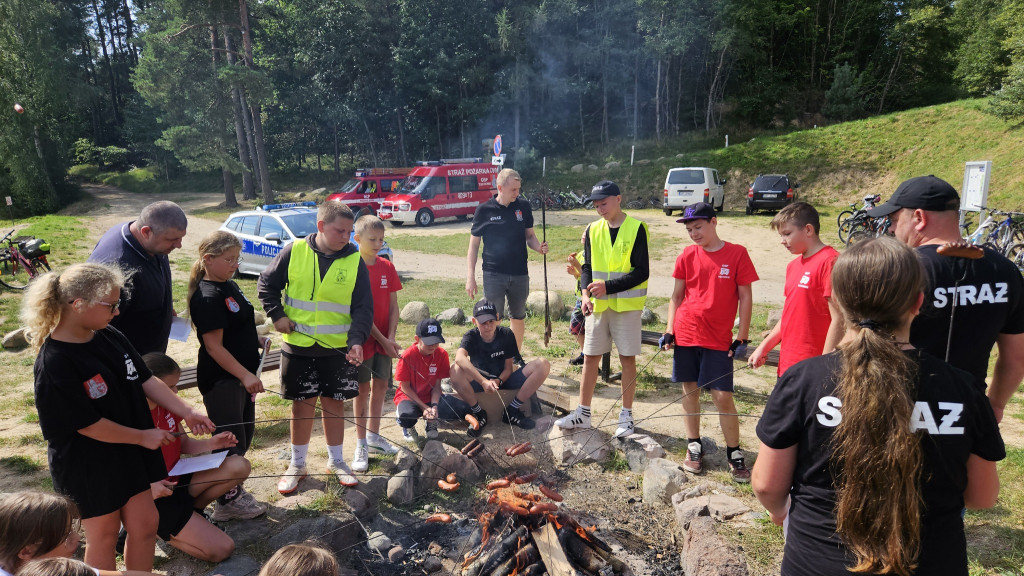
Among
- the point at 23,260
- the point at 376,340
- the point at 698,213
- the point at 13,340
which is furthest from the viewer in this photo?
the point at 23,260

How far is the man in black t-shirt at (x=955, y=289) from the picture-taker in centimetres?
253

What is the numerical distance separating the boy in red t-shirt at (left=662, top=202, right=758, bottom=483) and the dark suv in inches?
681

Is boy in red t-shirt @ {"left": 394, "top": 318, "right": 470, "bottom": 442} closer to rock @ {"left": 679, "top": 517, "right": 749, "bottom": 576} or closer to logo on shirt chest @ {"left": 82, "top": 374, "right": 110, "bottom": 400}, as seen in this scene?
rock @ {"left": 679, "top": 517, "right": 749, "bottom": 576}

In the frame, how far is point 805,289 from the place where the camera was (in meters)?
3.65

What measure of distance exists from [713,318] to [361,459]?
2.86m

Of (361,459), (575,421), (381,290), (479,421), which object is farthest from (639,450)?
(381,290)

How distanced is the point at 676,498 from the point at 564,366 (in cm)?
321

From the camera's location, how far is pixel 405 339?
7812 mm

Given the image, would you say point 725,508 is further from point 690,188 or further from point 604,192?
point 690,188

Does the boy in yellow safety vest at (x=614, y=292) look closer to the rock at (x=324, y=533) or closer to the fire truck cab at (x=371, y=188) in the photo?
the rock at (x=324, y=533)

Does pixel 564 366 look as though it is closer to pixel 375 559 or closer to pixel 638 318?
pixel 638 318

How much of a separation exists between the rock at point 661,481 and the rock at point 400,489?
163 centimetres

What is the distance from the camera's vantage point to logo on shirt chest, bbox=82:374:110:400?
2.56m

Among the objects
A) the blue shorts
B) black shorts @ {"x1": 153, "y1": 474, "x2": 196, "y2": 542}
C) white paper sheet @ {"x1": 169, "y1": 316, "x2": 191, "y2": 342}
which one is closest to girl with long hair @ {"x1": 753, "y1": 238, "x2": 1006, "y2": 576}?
the blue shorts
